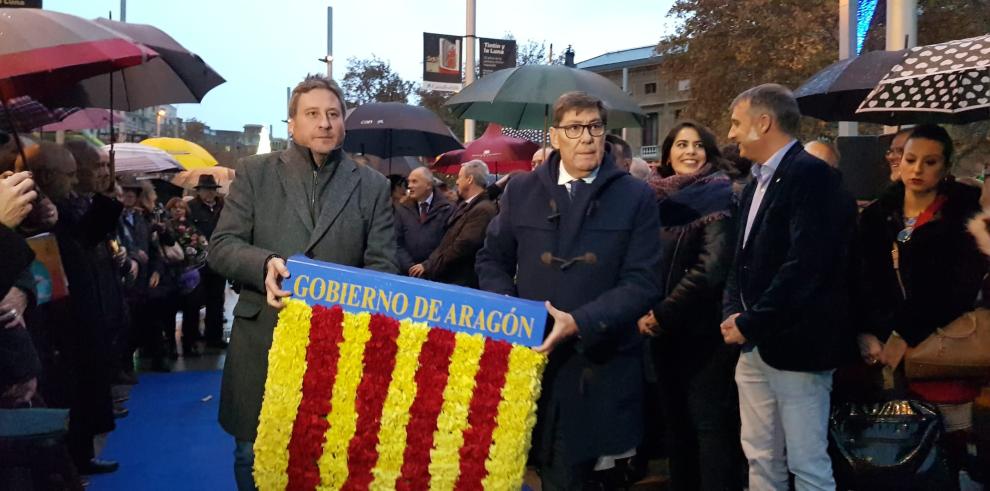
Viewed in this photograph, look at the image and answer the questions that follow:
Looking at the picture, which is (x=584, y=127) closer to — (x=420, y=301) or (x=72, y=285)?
(x=420, y=301)

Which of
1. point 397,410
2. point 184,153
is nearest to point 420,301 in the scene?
point 397,410

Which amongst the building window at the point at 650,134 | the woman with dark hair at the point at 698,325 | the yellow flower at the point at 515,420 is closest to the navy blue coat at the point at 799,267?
the woman with dark hair at the point at 698,325

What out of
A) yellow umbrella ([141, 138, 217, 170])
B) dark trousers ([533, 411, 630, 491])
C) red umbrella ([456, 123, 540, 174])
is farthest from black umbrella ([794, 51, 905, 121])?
yellow umbrella ([141, 138, 217, 170])

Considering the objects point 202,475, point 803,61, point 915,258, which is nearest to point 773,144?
point 915,258

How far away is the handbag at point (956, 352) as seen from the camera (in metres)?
4.23

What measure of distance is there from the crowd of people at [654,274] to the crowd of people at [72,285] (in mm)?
15

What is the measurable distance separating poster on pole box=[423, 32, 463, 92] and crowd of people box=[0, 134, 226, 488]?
783 centimetres

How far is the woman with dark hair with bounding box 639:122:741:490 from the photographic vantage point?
14.8ft

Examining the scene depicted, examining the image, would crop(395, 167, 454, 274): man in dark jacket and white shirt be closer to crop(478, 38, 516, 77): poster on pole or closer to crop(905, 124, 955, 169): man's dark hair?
crop(905, 124, 955, 169): man's dark hair

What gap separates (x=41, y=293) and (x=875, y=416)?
4.11 metres

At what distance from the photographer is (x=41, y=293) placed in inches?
171

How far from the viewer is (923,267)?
14.5ft

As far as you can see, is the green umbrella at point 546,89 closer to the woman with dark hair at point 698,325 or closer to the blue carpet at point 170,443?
the woman with dark hair at point 698,325

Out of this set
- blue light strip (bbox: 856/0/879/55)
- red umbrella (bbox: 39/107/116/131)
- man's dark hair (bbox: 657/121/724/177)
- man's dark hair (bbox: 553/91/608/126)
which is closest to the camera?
man's dark hair (bbox: 553/91/608/126)
